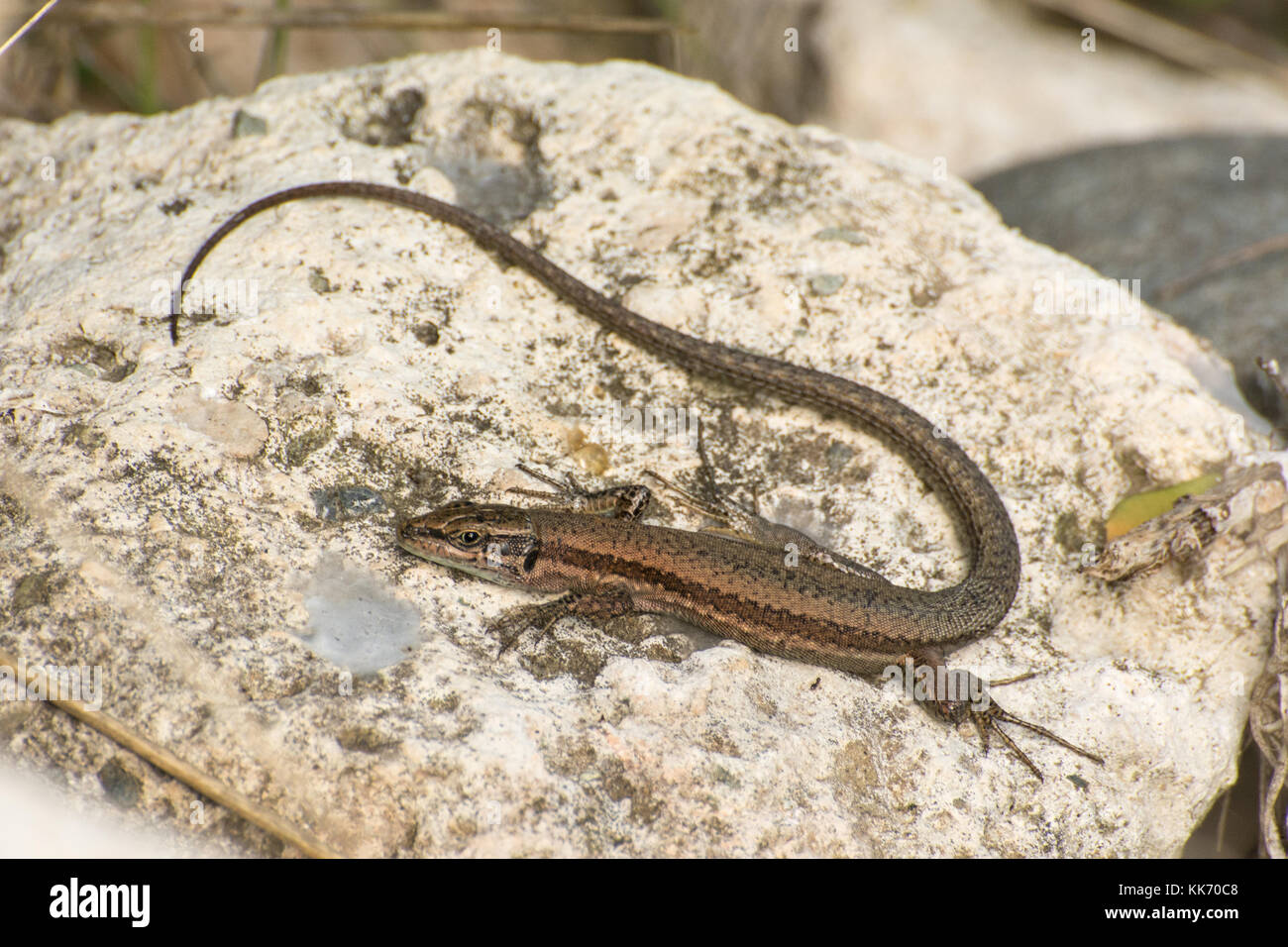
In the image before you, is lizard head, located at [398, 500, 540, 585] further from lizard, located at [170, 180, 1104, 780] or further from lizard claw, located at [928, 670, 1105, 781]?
lizard claw, located at [928, 670, 1105, 781]

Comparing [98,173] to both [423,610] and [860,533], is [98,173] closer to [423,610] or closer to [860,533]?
[423,610]

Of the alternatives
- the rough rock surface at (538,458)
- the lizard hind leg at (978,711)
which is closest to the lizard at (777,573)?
the lizard hind leg at (978,711)

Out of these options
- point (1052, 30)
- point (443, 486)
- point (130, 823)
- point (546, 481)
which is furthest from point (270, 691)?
point (1052, 30)

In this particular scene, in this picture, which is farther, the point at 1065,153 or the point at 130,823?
the point at 1065,153

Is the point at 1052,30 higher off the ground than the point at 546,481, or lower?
higher

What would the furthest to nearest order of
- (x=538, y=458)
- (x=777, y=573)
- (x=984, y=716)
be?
(x=538, y=458) < (x=777, y=573) < (x=984, y=716)

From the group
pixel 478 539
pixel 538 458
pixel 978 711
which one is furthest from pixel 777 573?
pixel 478 539

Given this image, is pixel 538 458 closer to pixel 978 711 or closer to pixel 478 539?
pixel 478 539
